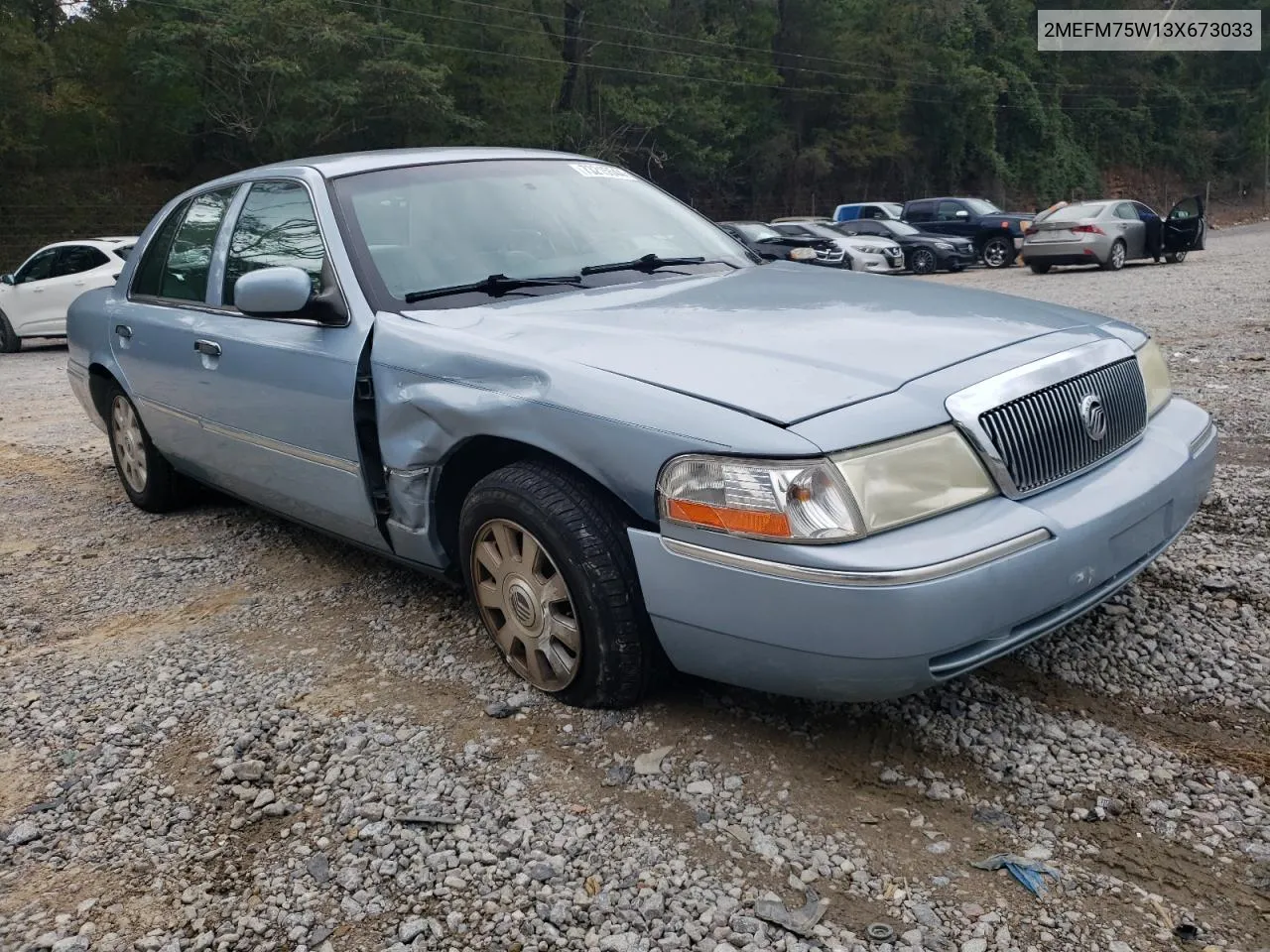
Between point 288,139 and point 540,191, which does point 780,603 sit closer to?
point 540,191

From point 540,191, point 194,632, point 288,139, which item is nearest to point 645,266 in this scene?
point 540,191

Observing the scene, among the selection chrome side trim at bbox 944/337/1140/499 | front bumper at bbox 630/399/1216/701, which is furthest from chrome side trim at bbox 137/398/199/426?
chrome side trim at bbox 944/337/1140/499

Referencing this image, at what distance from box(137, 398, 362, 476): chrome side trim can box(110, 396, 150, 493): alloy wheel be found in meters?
0.34

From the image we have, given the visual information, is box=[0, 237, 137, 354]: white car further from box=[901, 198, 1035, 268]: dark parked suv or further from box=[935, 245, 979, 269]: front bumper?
box=[901, 198, 1035, 268]: dark parked suv

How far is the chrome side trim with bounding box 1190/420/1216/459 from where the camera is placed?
10.8ft

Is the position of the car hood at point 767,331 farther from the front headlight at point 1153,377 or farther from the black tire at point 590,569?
the black tire at point 590,569

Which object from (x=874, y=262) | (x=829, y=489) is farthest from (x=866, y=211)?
(x=829, y=489)

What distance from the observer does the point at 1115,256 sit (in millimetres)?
19891

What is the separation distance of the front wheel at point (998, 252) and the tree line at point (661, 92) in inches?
591

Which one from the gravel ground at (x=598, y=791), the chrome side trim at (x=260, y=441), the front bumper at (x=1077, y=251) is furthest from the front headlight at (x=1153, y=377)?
the front bumper at (x=1077, y=251)

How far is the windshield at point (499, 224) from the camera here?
3648 mm

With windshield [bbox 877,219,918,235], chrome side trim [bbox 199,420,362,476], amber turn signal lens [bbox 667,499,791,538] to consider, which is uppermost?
amber turn signal lens [bbox 667,499,791,538]

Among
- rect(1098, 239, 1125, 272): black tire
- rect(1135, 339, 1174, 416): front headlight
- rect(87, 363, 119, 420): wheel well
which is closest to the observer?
rect(1135, 339, 1174, 416): front headlight

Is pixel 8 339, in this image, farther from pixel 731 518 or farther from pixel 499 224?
pixel 731 518
